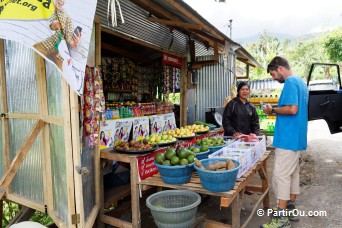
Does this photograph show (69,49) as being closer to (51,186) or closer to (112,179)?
(51,186)

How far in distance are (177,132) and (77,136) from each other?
2.19 meters

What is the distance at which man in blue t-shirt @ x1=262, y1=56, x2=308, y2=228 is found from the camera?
3.42 meters

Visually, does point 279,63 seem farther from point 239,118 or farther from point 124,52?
point 124,52

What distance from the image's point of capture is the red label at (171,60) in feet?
21.2

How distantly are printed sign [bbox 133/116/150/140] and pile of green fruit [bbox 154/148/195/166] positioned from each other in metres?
2.68

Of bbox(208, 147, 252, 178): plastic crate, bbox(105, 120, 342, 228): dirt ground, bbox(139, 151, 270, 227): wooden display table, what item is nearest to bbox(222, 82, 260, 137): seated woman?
bbox(105, 120, 342, 228): dirt ground

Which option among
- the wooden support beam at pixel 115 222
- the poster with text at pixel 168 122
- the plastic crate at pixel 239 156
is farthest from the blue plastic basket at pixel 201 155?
the poster with text at pixel 168 122

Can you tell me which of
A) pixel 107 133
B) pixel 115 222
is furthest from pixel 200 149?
pixel 107 133

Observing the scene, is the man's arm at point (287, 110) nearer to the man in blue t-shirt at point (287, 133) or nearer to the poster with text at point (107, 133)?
the man in blue t-shirt at point (287, 133)

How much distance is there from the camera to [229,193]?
2494 millimetres

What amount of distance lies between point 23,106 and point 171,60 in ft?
13.2

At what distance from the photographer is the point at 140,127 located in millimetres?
5965

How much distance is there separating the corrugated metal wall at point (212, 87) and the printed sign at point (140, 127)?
2952mm

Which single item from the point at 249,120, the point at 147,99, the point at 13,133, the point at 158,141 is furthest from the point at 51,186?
the point at 147,99
